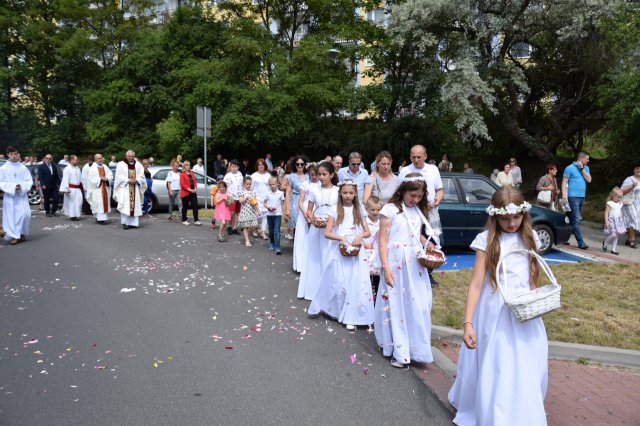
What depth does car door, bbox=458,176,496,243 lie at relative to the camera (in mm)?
10359

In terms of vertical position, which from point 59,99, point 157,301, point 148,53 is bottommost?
point 157,301

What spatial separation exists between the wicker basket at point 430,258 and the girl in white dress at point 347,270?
1313 millimetres

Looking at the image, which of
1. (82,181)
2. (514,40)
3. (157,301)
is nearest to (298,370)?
(157,301)

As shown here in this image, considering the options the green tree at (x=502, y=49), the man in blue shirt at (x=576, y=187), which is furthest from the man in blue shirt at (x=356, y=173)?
the green tree at (x=502, y=49)

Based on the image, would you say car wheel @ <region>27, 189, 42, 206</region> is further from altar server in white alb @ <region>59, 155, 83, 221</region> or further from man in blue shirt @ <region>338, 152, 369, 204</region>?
man in blue shirt @ <region>338, 152, 369, 204</region>

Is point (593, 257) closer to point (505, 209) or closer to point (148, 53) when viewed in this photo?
point (505, 209)

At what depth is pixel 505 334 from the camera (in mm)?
3422

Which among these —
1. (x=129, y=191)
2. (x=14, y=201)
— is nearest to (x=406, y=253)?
(x=14, y=201)

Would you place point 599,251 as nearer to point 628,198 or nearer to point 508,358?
point 628,198

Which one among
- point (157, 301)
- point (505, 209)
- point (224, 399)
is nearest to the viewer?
point (505, 209)

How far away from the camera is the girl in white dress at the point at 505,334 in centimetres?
333

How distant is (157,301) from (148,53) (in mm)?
24016

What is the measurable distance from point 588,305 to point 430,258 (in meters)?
3.31

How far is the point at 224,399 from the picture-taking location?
421cm
